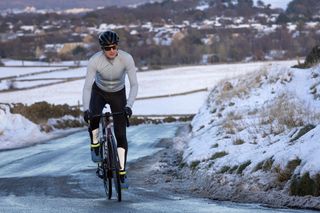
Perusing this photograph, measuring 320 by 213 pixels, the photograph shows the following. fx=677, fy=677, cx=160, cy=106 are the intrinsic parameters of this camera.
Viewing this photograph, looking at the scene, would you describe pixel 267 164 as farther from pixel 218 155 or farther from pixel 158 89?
pixel 158 89

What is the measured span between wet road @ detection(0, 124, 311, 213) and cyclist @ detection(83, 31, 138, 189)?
0.69 meters

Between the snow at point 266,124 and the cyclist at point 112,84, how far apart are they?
208cm

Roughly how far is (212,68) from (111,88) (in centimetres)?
9650

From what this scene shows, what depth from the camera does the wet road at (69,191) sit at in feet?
28.2

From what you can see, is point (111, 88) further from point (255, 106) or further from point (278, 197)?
point (255, 106)

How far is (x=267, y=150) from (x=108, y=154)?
276cm

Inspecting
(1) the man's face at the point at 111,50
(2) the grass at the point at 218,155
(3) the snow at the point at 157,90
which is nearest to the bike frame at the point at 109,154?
(1) the man's face at the point at 111,50

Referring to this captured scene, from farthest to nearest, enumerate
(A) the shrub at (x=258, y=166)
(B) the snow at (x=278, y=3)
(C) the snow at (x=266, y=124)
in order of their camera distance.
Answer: (B) the snow at (x=278, y=3) → (A) the shrub at (x=258, y=166) → (C) the snow at (x=266, y=124)

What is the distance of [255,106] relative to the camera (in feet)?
58.2

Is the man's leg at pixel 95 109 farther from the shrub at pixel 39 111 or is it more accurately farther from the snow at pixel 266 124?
the shrub at pixel 39 111

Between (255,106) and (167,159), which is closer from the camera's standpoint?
(167,159)

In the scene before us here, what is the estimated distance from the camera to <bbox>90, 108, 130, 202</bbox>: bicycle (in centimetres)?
920

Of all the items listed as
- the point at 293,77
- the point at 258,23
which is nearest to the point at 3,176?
the point at 293,77

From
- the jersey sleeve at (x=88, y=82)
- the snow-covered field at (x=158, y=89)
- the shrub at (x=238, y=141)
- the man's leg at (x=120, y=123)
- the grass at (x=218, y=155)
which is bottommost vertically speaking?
the snow-covered field at (x=158, y=89)
